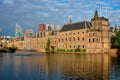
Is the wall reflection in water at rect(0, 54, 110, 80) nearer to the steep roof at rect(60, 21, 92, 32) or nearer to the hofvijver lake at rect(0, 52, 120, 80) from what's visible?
the hofvijver lake at rect(0, 52, 120, 80)

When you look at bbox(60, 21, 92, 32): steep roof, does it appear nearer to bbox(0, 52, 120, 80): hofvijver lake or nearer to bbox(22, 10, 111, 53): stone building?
bbox(22, 10, 111, 53): stone building

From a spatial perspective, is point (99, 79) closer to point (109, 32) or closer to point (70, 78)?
point (70, 78)

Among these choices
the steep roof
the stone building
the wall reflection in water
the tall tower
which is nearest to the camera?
the wall reflection in water

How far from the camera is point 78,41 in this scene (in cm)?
13200

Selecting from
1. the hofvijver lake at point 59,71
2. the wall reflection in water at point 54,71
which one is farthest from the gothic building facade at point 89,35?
the wall reflection in water at point 54,71

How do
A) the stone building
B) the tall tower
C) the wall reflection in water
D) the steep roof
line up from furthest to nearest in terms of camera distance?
the steep roof → the tall tower → the stone building → the wall reflection in water

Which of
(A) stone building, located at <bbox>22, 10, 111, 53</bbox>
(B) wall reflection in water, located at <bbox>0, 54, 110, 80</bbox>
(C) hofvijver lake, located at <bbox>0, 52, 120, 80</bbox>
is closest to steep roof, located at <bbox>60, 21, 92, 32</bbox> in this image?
(A) stone building, located at <bbox>22, 10, 111, 53</bbox>

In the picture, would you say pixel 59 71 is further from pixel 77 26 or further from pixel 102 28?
pixel 77 26

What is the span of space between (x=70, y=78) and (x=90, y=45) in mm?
91193

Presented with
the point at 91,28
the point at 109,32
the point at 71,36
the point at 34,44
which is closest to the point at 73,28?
the point at 71,36

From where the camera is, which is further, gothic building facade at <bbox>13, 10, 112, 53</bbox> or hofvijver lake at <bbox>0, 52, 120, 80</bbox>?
gothic building facade at <bbox>13, 10, 112, 53</bbox>

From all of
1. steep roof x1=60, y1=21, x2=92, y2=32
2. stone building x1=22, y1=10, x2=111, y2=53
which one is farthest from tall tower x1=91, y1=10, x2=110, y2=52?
steep roof x1=60, y1=21, x2=92, y2=32

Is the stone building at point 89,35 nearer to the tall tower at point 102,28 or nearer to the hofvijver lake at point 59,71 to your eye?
the tall tower at point 102,28

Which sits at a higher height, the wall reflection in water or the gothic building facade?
the gothic building facade
